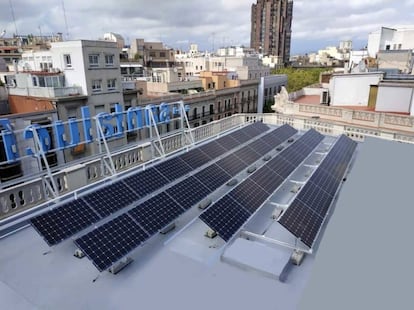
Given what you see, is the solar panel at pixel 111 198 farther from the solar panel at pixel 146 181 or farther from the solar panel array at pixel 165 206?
the solar panel array at pixel 165 206

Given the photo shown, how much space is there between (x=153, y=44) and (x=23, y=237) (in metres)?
112

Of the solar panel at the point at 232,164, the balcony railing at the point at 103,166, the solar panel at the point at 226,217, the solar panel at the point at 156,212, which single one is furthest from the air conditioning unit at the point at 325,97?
the solar panel at the point at 156,212

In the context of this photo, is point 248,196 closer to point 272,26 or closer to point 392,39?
point 392,39

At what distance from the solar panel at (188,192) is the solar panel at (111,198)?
1.23 metres

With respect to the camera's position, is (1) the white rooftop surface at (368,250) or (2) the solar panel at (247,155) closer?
(1) the white rooftop surface at (368,250)

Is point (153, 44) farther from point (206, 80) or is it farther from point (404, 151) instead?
point (404, 151)

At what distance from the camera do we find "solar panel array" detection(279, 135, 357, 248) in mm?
7738

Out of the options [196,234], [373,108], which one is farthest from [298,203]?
[373,108]

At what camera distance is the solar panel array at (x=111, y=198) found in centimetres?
722

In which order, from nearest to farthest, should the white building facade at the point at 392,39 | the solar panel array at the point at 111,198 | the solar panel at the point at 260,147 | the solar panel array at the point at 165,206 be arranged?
the solar panel array at the point at 165,206, the solar panel array at the point at 111,198, the solar panel at the point at 260,147, the white building facade at the point at 392,39

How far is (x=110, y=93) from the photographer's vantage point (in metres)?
37.1

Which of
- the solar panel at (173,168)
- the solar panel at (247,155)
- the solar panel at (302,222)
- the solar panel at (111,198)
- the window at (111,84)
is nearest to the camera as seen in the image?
the solar panel at (302,222)

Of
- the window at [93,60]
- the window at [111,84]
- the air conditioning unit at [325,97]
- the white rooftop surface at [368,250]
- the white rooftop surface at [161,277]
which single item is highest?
the window at [93,60]

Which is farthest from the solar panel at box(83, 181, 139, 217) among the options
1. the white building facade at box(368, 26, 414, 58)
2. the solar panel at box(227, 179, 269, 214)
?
the white building facade at box(368, 26, 414, 58)
